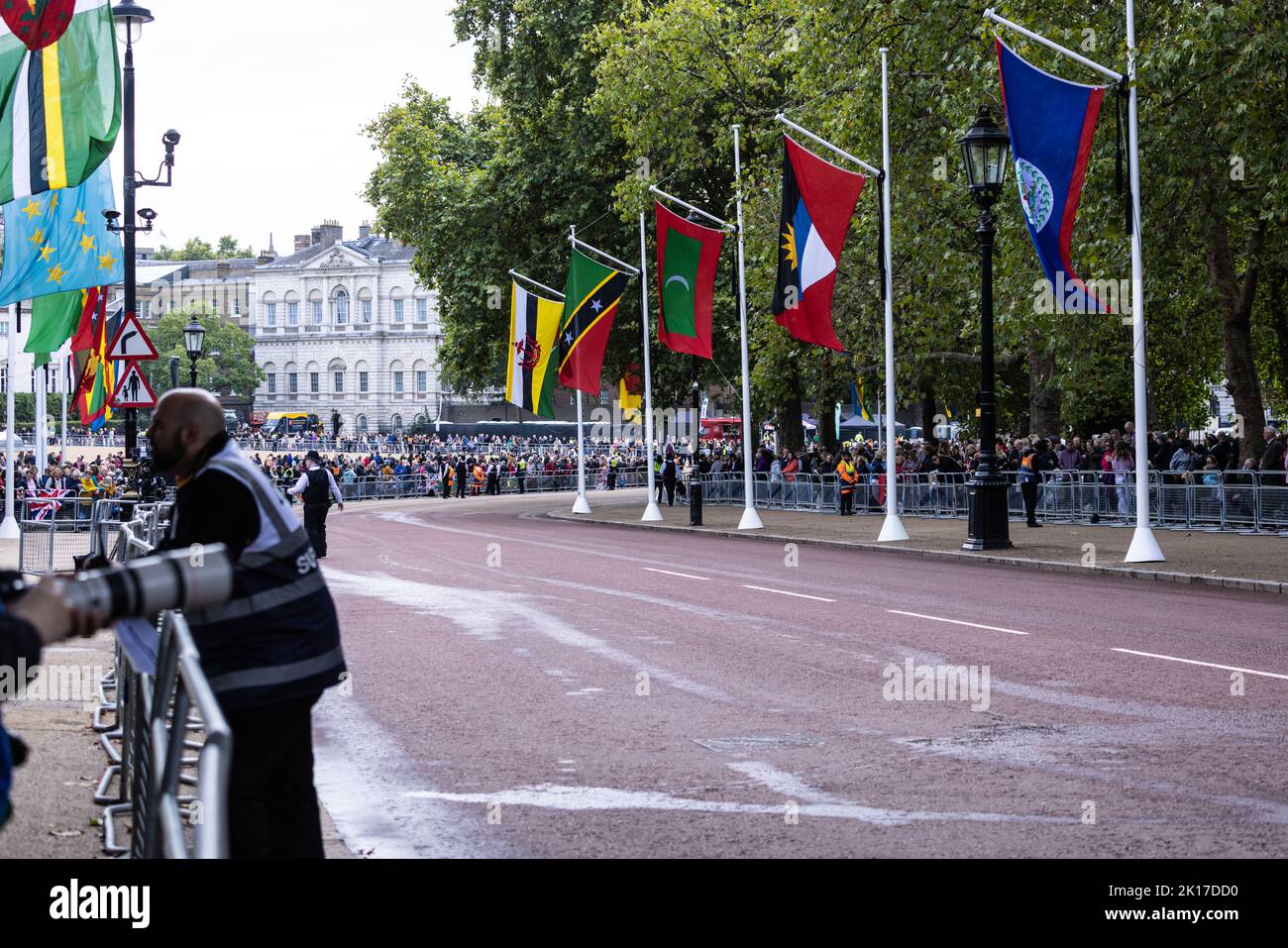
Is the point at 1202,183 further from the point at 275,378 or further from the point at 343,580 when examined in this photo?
the point at 275,378

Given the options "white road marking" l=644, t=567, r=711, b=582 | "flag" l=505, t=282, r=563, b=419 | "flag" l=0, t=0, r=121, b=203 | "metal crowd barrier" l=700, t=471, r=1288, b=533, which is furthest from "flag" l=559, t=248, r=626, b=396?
"flag" l=0, t=0, r=121, b=203

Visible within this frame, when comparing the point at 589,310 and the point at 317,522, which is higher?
the point at 589,310

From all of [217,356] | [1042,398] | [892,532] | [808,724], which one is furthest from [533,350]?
[217,356]

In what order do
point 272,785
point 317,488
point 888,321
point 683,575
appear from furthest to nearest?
point 888,321 → point 317,488 → point 683,575 → point 272,785

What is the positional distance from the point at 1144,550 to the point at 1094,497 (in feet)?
35.6

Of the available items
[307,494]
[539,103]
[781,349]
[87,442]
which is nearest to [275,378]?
[87,442]

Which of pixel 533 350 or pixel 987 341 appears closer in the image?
pixel 987 341

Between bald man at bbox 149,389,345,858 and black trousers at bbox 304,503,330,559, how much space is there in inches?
744

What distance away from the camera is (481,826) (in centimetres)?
754

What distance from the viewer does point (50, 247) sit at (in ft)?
70.7

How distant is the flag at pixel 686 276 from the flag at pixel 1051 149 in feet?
40.0

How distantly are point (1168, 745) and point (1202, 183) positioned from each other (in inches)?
801

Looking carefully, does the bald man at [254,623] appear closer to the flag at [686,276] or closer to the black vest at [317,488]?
the black vest at [317,488]

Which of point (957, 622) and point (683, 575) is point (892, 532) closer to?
point (683, 575)
